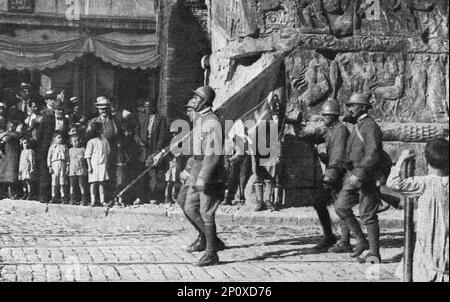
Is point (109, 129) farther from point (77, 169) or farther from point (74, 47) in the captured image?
point (74, 47)

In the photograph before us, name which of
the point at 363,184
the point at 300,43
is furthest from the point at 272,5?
the point at 363,184

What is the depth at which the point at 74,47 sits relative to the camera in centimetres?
1614

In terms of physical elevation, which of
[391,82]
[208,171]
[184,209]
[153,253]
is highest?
[391,82]

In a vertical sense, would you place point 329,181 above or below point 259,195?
above

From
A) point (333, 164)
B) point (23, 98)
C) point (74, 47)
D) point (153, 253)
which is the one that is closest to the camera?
point (333, 164)

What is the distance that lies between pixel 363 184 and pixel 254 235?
8.01 ft

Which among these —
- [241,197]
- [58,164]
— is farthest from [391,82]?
[58,164]

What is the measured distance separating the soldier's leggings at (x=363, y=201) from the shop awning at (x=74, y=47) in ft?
29.7

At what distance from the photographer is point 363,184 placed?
25.5 feet

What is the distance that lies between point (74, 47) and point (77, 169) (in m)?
5.03

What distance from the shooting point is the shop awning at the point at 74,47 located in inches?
621

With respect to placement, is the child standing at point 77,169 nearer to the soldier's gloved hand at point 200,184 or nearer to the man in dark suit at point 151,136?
the man in dark suit at point 151,136

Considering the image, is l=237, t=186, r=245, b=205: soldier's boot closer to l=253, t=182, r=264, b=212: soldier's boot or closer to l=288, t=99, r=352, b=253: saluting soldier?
l=253, t=182, r=264, b=212: soldier's boot

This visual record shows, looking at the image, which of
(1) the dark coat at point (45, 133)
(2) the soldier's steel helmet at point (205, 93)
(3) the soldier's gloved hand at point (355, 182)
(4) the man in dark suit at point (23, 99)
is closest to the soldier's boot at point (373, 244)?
(3) the soldier's gloved hand at point (355, 182)
